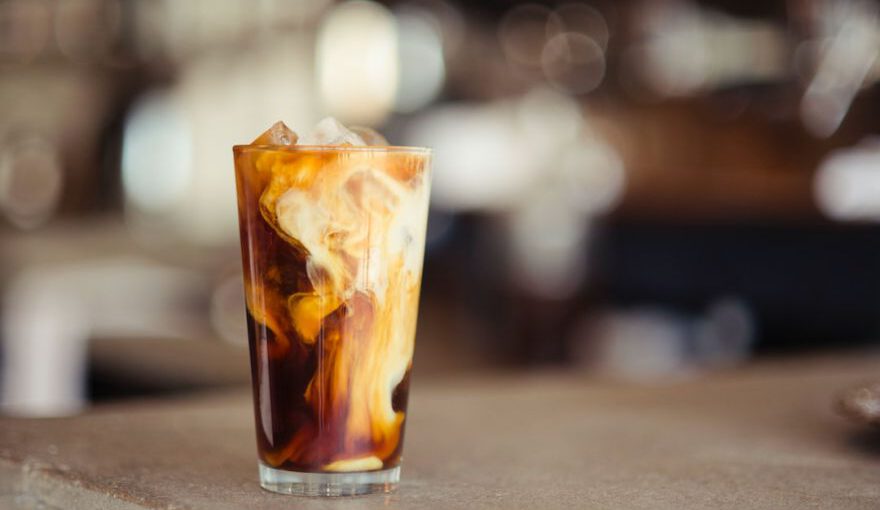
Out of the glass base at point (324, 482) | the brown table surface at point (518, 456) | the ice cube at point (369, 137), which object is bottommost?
the brown table surface at point (518, 456)

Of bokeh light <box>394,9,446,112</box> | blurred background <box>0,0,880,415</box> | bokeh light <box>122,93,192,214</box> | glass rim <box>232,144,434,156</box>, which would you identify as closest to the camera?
glass rim <box>232,144,434,156</box>

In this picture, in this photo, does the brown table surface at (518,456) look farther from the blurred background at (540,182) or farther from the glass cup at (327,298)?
the blurred background at (540,182)

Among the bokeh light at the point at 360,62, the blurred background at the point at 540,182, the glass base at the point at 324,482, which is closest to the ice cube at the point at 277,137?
the glass base at the point at 324,482

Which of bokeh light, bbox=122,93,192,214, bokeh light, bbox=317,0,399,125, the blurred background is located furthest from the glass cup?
bokeh light, bbox=122,93,192,214

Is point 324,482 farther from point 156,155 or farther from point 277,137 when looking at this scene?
point 156,155

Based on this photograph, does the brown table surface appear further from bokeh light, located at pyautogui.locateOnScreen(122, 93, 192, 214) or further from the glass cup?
bokeh light, located at pyautogui.locateOnScreen(122, 93, 192, 214)

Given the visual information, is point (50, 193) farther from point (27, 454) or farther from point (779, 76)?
point (27, 454)
